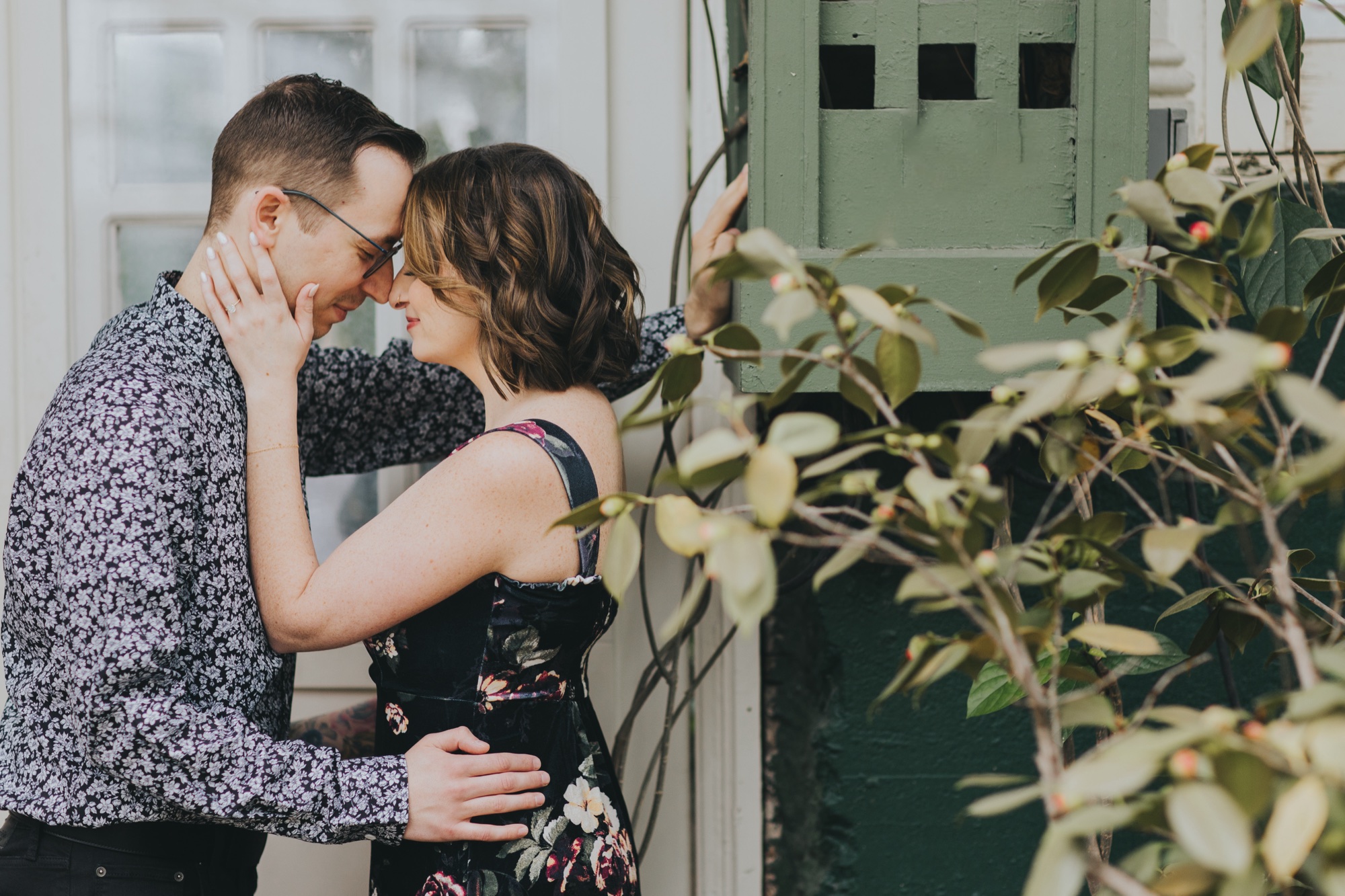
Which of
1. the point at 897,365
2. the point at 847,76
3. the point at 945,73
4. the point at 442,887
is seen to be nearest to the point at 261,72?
the point at 847,76

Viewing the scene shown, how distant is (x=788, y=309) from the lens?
0.61m

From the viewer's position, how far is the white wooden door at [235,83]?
5.73 feet

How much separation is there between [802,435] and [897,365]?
0.56 feet

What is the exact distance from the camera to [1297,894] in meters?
0.87

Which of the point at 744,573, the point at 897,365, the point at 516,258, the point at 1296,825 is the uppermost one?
Result: the point at 516,258

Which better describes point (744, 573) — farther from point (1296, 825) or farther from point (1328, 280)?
point (1328, 280)

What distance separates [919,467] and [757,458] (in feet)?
0.47

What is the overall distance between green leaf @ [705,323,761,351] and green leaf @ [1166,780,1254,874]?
40 centimetres

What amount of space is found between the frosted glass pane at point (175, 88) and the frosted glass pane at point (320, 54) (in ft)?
0.28

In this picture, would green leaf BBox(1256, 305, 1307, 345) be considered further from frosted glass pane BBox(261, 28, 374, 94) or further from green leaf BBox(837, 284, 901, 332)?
frosted glass pane BBox(261, 28, 374, 94)

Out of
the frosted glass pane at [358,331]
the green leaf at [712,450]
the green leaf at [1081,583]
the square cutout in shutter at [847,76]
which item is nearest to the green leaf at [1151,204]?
the green leaf at [1081,583]

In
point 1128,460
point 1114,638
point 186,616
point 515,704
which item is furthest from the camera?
point 515,704

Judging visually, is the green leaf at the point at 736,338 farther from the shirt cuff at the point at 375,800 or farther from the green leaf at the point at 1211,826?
the shirt cuff at the point at 375,800

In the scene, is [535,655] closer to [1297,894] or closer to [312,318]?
[312,318]
